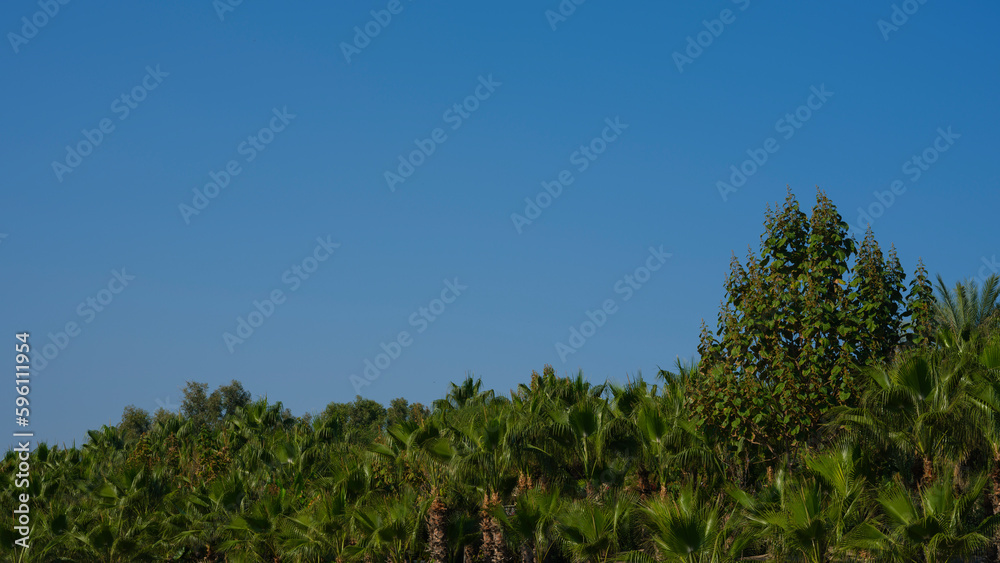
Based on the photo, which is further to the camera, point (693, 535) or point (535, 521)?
point (535, 521)

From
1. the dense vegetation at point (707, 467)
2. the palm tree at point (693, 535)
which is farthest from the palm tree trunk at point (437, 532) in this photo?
the palm tree at point (693, 535)

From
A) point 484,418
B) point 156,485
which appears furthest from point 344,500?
point 156,485

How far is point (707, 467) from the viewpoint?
96.1 feet

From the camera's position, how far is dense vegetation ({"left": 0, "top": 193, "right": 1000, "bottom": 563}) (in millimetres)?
20328

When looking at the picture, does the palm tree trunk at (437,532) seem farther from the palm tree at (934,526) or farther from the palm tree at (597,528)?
the palm tree at (934,526)

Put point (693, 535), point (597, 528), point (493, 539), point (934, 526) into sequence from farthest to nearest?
point (493, 539) → point (597, 528) → point (693, 535) → point (934, 526)

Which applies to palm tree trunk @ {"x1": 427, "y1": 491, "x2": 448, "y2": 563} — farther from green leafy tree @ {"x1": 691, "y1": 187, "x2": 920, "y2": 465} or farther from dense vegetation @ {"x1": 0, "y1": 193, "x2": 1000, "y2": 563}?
green leafy tree @ {"x1": 691, "y1": 187, "x2": 920, "y2": 465}

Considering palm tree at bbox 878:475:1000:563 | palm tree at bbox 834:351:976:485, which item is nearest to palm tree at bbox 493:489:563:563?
palm tree at bbox 834:351:976:485

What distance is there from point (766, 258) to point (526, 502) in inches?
393

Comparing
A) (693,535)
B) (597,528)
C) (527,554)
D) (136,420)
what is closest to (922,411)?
(693,535)

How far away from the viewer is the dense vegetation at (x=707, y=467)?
2033cm

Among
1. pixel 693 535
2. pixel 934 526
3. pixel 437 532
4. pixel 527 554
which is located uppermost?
pixel 437 532

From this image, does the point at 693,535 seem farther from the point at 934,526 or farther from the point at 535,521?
the point at 535,521

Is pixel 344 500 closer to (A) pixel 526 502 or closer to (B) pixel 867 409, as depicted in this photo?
(A) pixel 526 502
